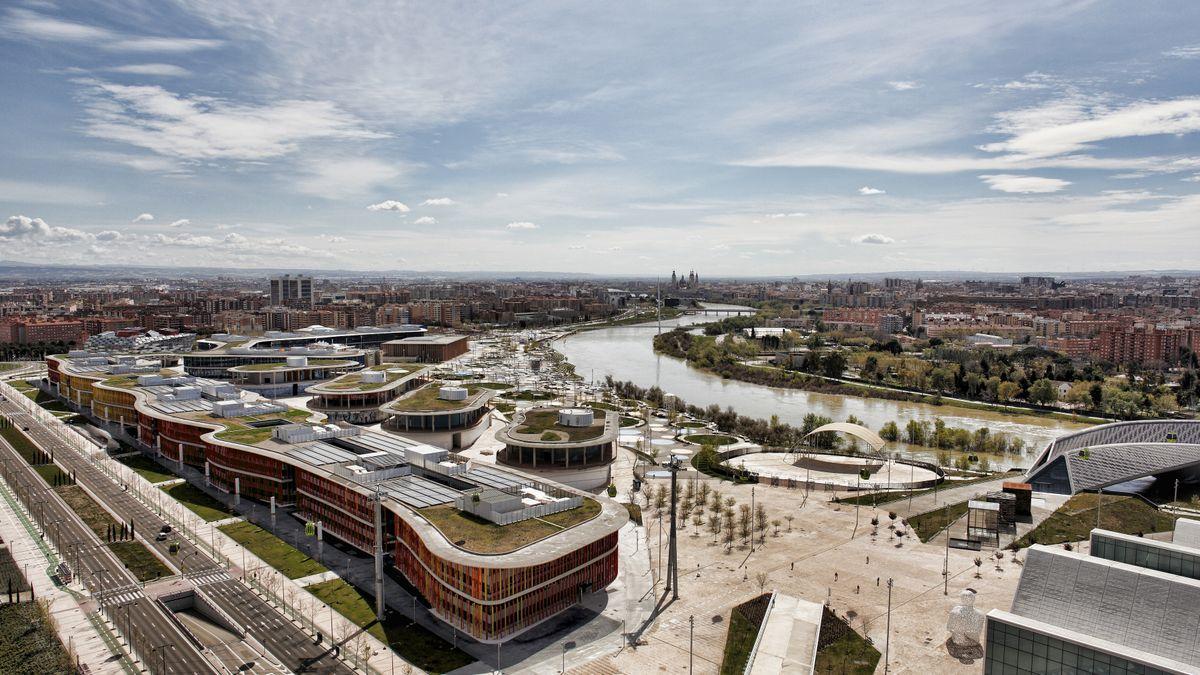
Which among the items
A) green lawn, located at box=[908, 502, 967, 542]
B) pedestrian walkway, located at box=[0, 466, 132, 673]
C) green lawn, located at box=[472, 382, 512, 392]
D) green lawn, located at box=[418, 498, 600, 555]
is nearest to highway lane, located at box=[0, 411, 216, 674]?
pedestrian walkway, located at box=[0, 466, 132, 673]

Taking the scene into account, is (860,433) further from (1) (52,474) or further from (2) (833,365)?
(1) (52,474)

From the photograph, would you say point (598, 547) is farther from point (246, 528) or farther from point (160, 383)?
point (160, 383)

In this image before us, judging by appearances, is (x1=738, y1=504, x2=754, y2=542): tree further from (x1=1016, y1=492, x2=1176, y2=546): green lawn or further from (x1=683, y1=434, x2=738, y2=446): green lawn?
(x1=683, y1=434, x2=738, y2=446): green lawn

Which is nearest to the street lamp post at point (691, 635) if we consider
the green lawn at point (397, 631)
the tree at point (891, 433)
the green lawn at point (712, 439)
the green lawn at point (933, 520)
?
the green lawn at point (397, 631)

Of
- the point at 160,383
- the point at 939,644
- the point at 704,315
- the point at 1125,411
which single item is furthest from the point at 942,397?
the point at 704,315

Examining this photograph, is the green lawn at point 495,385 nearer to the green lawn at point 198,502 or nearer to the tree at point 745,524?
the green lawn at point 198,502

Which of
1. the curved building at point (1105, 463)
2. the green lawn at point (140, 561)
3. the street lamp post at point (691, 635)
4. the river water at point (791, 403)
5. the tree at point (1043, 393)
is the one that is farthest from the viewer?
the tree at point (1043, 393)

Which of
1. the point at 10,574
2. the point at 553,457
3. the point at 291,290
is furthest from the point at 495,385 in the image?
the point at 291,290
